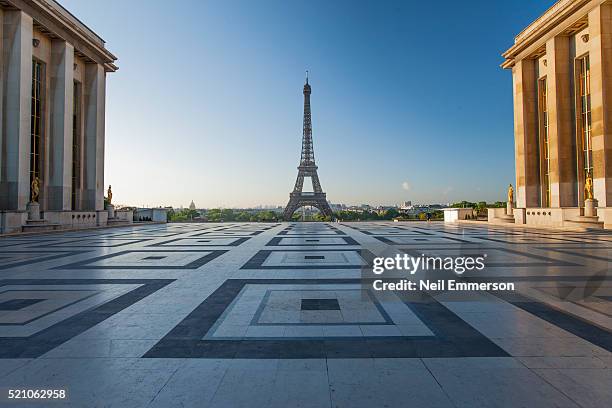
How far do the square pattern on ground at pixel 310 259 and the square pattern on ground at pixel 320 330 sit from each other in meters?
3.08

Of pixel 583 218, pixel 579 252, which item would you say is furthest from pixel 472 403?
pixel 583 218

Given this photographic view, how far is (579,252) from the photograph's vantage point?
12219mm

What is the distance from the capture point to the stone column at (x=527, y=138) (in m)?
34.0

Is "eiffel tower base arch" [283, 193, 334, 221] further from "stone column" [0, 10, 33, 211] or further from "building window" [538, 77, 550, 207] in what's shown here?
"stone column" [0, 10, 33, 211]

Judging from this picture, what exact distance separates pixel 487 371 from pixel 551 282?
5.24 m

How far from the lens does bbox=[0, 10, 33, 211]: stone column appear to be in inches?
969

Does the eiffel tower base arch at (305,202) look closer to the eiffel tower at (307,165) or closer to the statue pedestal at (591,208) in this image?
the eiffel tower at (307,165)

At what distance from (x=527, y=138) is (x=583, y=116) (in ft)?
18.7

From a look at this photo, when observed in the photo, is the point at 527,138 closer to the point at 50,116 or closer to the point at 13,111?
the point at 13,111

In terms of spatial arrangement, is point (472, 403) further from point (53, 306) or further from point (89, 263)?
point (89, 263)

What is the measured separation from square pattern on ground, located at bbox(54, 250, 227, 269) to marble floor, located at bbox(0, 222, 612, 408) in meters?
1.53

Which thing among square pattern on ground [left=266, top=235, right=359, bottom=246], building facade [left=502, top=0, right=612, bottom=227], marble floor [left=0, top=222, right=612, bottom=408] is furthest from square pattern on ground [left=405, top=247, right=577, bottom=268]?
building facade [left=502, top=0, right=612, bottom=227]

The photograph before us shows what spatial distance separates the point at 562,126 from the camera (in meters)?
29.2

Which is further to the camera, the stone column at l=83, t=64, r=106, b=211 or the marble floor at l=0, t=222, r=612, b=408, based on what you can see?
the stone column at l=83, t=64, r=106, b=211
